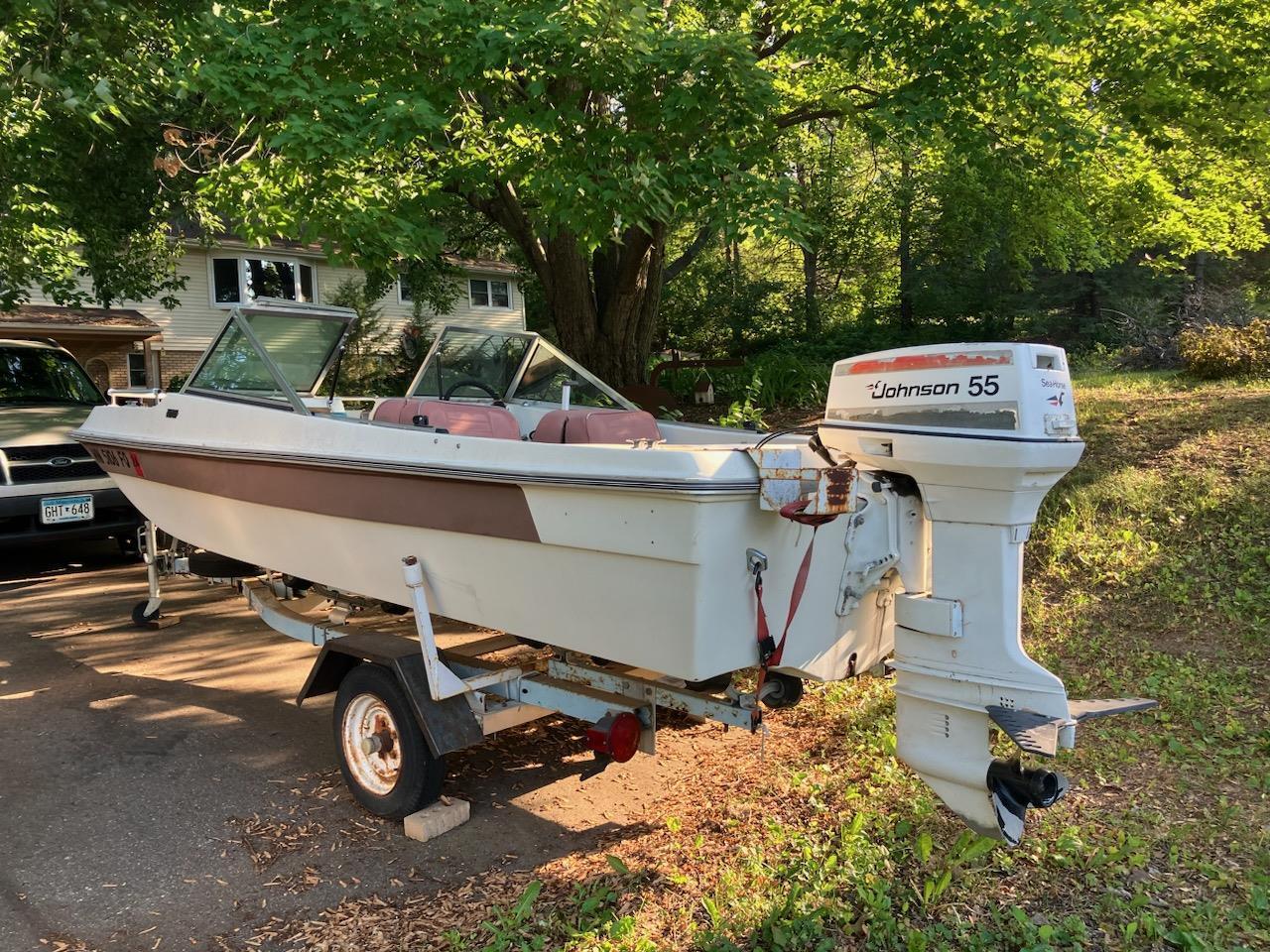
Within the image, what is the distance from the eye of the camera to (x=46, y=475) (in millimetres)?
7480

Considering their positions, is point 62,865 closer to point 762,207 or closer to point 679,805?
point 679,805

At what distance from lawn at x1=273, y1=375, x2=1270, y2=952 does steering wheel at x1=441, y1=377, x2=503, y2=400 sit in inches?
99.1

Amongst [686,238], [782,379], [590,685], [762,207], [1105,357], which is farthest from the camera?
[686,238]

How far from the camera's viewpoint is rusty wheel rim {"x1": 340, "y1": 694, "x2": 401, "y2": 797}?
3.73 meters

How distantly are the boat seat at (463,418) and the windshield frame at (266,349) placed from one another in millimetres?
541

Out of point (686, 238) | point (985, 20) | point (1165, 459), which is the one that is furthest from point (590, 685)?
point (686, 238)

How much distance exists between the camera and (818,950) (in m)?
2.70

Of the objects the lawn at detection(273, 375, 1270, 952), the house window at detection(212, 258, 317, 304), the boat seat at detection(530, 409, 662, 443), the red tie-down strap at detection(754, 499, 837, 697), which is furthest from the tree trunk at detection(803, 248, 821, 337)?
the red tie-down strap at detection(754, 499, 837, 697)

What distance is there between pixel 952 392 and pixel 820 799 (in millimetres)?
1791

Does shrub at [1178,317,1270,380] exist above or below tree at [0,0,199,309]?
below

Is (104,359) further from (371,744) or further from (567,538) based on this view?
(567,538)

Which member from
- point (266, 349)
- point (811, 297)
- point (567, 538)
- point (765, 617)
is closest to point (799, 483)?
point (765, 617)

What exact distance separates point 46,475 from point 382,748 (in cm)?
552

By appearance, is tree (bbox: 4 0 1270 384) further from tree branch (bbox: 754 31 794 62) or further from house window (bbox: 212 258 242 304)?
house window (bbox: 212 258 242 304)
